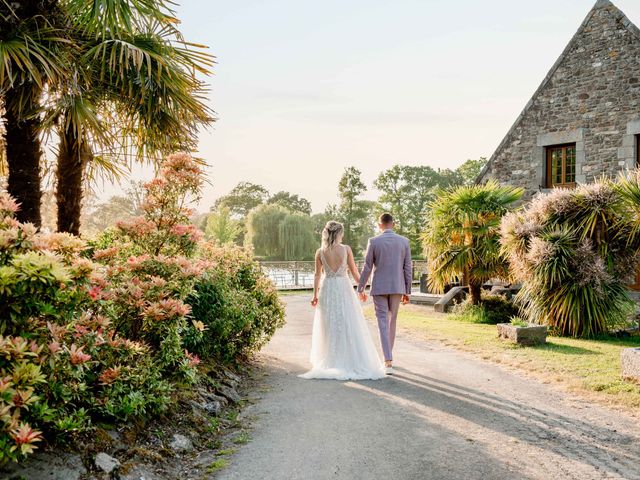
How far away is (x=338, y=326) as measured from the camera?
7.44m

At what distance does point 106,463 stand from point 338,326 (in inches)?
165

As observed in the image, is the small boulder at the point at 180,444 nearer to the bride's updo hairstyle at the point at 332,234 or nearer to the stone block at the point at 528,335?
the bride's updo hairstyle at the point at 332,234

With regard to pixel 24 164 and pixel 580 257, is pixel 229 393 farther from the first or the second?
pixel 580 257

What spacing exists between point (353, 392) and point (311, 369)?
1.41 m

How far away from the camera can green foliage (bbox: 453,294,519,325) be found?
1377cm

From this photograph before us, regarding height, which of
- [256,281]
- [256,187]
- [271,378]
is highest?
[256,187]

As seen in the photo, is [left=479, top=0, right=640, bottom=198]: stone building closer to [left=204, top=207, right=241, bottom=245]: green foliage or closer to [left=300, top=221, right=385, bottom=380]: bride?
[left=300, top=221, right=385, bottom=380]: bride

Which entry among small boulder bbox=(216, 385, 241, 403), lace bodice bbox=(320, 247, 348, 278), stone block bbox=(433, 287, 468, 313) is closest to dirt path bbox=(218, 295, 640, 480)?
small boulder bbox=(216, 385, 241, 403)

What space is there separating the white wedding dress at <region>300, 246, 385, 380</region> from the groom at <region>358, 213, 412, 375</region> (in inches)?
9.0

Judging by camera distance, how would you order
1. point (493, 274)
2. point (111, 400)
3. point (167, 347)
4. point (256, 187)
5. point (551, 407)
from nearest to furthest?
point (111, 400)
point (167, 347)
point (551, 407)
point (493, 274)
point (256, 187)

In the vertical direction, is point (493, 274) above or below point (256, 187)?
below

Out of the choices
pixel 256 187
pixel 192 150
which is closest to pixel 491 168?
pixel 192 150

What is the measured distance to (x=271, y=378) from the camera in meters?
7.08

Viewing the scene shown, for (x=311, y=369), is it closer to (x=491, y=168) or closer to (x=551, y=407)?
(x=551, y=407)
